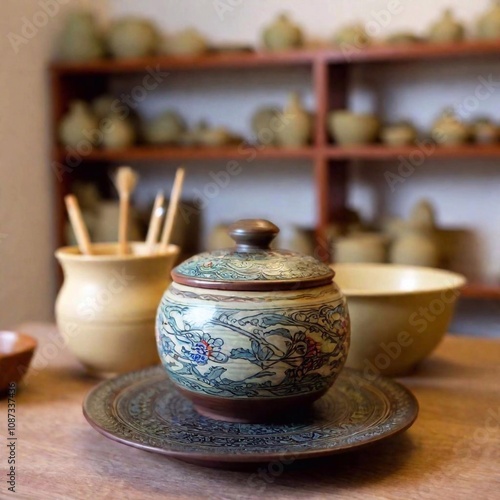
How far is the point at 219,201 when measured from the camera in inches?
103

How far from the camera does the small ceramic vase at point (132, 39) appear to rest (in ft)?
7.91

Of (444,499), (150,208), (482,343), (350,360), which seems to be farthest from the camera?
(150,208)

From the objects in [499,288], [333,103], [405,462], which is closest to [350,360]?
[405,462]

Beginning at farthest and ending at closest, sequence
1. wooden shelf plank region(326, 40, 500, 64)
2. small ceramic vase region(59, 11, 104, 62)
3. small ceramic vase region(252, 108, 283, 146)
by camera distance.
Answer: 1. small ceramic vase region(59, 11, 104, 62)
2. small ceramic vase region(252, 108, 283, 146)
3. wooden shelf plank region(326, 40, 500, 64)

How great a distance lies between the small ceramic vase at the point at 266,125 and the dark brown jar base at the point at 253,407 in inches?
66.0

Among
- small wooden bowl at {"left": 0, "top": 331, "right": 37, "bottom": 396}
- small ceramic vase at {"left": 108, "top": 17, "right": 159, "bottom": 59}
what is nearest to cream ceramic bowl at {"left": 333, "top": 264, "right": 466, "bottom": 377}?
small wooden bowl at {"left": 0, "top": 331, "right": 37, "bottom": 396}

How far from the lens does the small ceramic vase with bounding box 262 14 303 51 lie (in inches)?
88.4

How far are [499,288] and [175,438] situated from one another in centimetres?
163

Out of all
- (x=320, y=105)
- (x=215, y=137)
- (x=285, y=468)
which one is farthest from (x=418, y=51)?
(x=285, y=468)

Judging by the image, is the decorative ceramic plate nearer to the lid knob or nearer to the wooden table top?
the wooden table top

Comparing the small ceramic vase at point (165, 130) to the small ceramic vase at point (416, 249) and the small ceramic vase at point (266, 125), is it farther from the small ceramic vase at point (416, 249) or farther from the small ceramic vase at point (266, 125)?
the small ceramic vase at point (416, 249)

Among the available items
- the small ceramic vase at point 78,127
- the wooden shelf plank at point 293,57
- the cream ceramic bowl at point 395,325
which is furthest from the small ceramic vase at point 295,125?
the cream ceramic bowl at point 395,325

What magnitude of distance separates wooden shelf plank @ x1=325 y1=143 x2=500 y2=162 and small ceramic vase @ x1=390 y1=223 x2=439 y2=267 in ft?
0.73

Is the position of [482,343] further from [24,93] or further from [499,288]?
[24,93]
